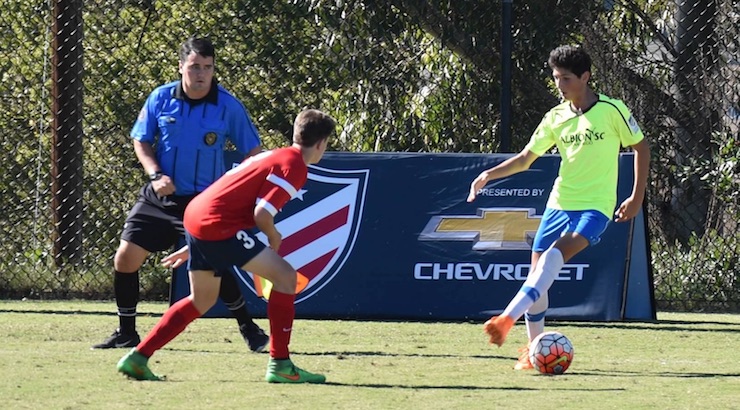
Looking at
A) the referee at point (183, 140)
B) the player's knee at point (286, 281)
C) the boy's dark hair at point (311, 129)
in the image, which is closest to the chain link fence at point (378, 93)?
the referee at point (183, 140)

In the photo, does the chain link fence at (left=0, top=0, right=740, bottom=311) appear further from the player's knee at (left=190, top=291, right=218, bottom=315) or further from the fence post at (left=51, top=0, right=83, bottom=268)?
the player's knee at (left=190, top=291, right=218, bottom=315)

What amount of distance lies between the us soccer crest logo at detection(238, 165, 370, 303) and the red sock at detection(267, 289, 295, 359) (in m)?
2.87

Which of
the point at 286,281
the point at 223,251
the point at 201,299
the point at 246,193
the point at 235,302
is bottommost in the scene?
the point at 235,302

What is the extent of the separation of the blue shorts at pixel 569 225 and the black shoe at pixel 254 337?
1642 millimetres

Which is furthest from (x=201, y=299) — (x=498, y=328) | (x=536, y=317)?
(x=536, y=317)

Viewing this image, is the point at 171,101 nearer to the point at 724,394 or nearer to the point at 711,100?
the point at 724,394

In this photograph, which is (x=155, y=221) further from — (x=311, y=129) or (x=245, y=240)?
(x=311, y=129)

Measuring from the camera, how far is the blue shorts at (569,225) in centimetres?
709

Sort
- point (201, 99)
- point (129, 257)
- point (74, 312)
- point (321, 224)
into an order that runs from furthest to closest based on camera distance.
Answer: point (74, 312) < point (321, 224) < point (129, 257) < point (201, 99)

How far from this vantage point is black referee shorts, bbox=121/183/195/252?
745 centimetres

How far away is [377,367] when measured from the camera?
709cm

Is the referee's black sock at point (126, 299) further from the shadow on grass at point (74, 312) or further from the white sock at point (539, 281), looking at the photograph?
the white sock at point (539, 281)

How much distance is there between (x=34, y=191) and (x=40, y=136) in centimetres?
55

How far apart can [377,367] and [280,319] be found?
976mm
